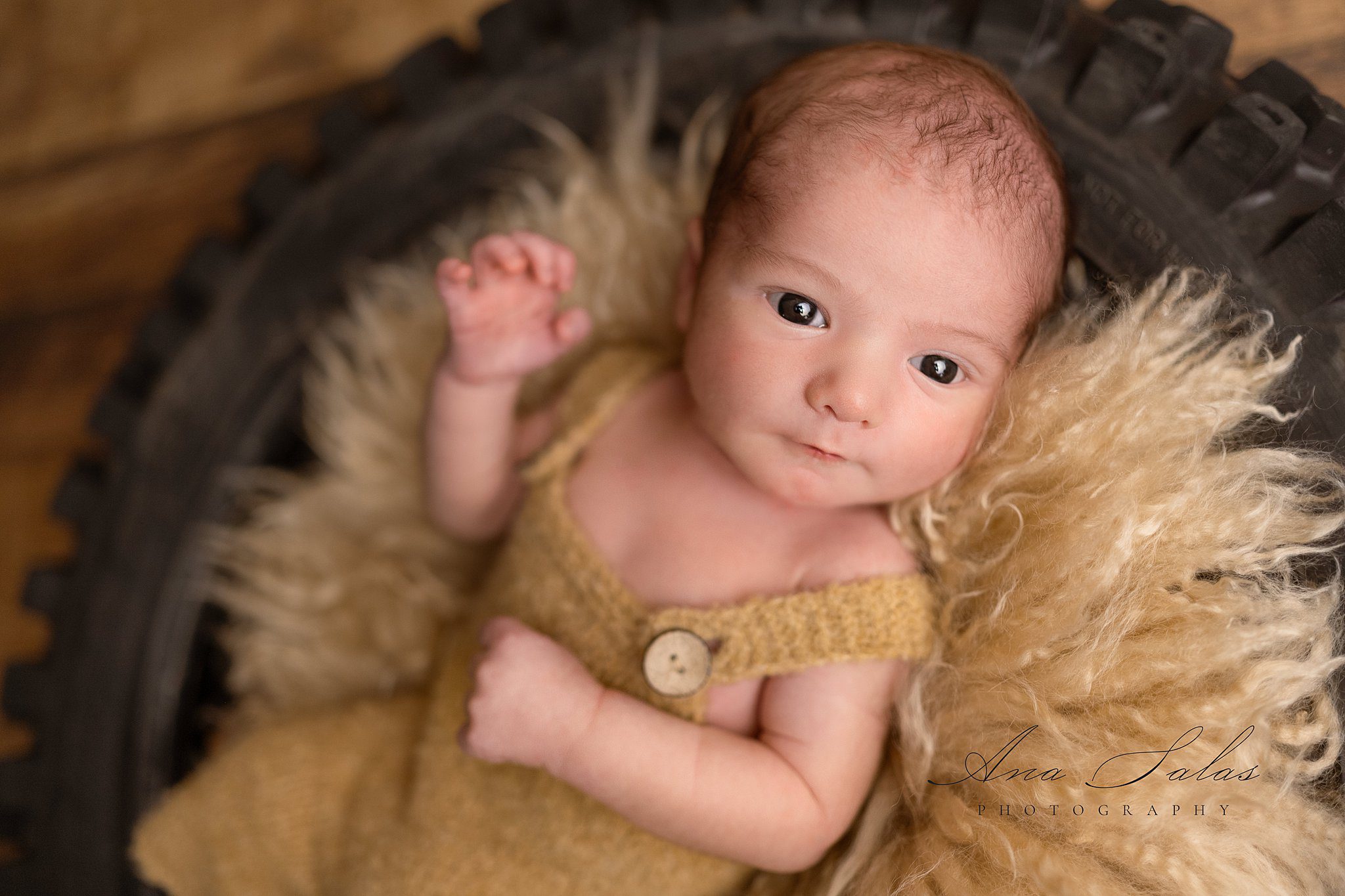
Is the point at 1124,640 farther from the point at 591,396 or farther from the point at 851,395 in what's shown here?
the point at 591,396

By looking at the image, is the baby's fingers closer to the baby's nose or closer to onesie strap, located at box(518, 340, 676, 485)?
onesie strap, located at box(518, 340, 676, 485)

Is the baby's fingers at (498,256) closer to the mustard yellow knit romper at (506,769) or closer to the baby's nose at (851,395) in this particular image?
the mustard yellow knit romper at (506,769)

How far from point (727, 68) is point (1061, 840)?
0.88m

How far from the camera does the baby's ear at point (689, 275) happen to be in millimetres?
974

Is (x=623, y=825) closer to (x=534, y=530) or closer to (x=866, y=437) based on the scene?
(x=534, y=530)

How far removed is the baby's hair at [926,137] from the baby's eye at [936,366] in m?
0.08

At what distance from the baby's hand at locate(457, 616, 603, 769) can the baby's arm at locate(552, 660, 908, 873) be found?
2 centimetres

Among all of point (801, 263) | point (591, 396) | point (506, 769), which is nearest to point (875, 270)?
point (801, 263)

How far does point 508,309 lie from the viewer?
41.2 inches

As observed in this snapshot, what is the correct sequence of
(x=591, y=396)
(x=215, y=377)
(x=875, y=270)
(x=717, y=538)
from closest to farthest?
(x=875, y=270)
(x=717, y=538)
(x=591, y=396)
(x=215, y=377)

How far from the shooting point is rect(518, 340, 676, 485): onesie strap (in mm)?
1054

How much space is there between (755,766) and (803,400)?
328 millimetres

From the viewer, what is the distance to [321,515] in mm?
1267

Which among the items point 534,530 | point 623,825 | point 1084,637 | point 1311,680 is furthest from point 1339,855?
point 534,530
